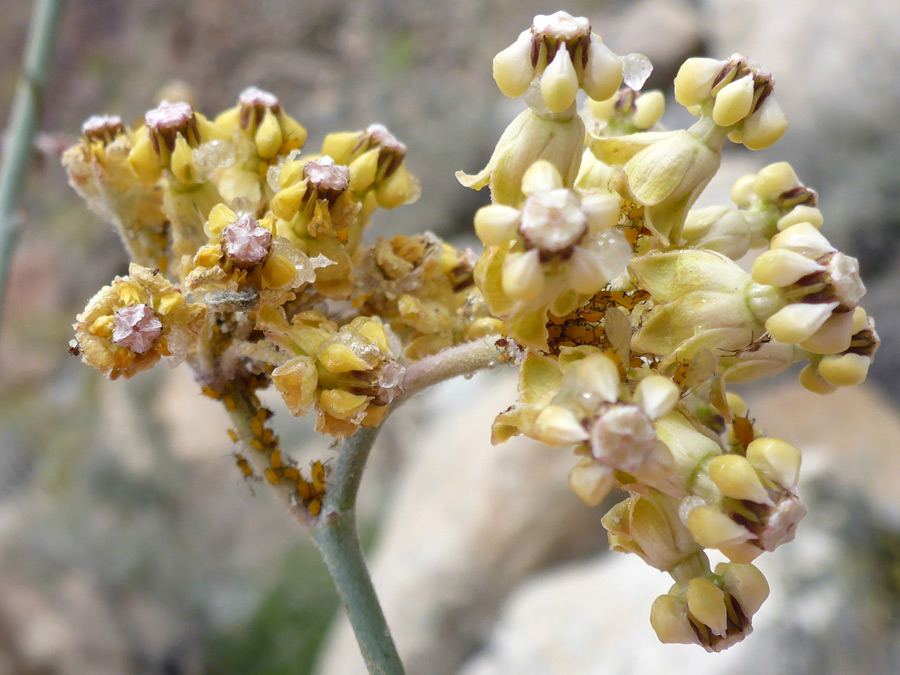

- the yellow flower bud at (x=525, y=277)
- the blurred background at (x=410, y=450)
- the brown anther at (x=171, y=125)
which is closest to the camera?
the yellow flower bud at (x=525, y=277)

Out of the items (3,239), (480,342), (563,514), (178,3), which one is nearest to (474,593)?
(563,514)

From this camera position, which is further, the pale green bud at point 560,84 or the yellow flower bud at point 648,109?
the yellow flower bud at point 648,109

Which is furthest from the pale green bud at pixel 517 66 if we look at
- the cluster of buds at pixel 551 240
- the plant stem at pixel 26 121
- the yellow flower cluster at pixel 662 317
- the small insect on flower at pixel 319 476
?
the plant stem at pixel 26 121

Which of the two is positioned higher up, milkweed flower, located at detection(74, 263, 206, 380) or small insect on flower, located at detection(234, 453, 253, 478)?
milkweed flower, located at detection(74, 263, 206, 380)

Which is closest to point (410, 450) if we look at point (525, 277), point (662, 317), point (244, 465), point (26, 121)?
point (26, 121)

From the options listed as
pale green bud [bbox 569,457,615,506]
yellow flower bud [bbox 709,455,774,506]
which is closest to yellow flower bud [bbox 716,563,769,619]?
yellow flower bud [bbox 709,455,774,506]

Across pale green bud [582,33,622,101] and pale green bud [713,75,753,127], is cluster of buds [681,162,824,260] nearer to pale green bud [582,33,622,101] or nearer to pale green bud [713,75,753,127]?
pale green bud [713,75,753,127]

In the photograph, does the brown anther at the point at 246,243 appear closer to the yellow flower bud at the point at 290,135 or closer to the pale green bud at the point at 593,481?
the yellow flower bud at the point at 290,135
